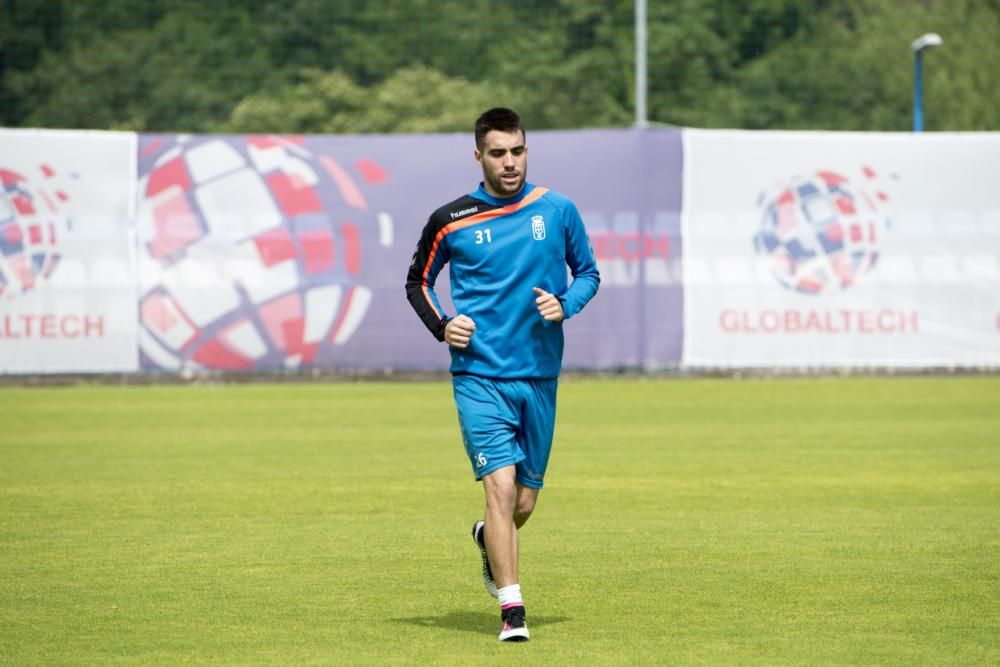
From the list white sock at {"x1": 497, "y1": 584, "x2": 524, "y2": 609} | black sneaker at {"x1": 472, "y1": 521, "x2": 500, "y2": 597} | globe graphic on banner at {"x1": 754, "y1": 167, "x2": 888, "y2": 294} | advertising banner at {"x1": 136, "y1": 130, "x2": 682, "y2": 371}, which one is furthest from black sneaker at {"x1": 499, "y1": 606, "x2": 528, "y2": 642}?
globe graphic on banner at {"x1": 754, "y1": 167, "x2": 888, "y2": 294}

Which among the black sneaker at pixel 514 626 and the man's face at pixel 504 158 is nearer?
the black sneaker at pixel 514 626

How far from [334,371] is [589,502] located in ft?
36.2

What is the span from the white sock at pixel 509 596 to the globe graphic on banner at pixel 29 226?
50.3 ft

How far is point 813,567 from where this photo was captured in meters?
8.78

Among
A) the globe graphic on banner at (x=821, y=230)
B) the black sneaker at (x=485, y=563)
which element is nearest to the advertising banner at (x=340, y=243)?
the globe graphic on banner at (x=821, y=230)

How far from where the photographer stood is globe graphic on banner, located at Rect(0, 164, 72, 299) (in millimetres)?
21188

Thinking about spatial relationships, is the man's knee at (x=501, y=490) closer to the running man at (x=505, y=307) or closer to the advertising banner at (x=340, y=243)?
the running man at (x=505, y=307)

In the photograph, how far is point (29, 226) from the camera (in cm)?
2136

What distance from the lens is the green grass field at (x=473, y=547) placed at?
7.01m

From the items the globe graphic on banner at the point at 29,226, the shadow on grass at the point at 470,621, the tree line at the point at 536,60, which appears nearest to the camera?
the shadow on grass at the point at 470,621

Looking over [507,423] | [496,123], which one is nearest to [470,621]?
[507,423]

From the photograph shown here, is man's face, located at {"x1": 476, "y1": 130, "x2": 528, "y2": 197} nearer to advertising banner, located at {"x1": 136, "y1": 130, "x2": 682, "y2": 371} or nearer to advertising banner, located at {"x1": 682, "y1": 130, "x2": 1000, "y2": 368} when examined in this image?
advertising banner, located at {"x1": 136, "y1": 130, "x2": 682, "y2": 371}

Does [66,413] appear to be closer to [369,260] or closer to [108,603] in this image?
[369,260]

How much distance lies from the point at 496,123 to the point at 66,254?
49.6 ft
